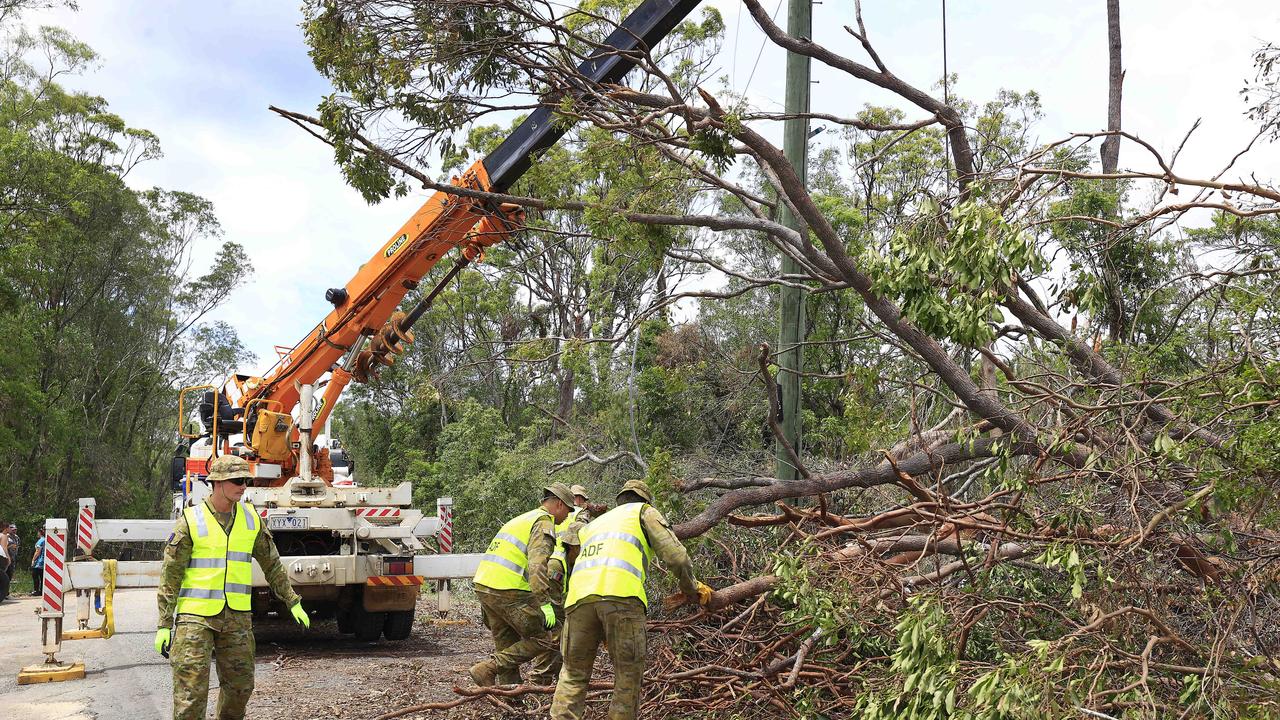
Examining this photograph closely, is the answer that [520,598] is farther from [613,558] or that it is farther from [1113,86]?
[1113,86]

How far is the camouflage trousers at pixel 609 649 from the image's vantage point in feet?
17.7

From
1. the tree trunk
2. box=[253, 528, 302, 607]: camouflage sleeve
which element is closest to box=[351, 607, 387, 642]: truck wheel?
box=[253, 528, 302, 607]: camouflage sleeve

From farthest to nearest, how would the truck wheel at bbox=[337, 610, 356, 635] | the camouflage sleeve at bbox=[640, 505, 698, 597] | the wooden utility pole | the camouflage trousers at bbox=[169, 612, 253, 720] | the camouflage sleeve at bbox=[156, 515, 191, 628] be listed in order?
the truck wheel at bbox=[337, 610, 356, 635], the wooden utility pole, the camouflage sleeve at bbox=[640, 505, 698, 597], the camouflage sleeve at bbox=[156, 515, 191, 628], the camouflage trousers at bbox=[169, 612, 253, 720]

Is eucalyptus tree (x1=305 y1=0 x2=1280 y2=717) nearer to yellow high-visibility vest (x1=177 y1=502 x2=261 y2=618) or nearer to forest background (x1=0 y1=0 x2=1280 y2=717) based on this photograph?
forest background (x1=0 y1=0 x2=1280 y2=717)

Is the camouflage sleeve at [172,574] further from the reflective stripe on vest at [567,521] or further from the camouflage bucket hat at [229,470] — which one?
the reflective stripe on vest at [567,521]

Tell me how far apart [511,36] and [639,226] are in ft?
5.27

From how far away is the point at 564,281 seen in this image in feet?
77.5

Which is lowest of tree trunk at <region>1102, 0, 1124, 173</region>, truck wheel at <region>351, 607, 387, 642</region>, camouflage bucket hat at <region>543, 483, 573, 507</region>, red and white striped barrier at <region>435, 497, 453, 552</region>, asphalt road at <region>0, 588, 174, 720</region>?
asphalt road at <region>0, 588, 174, 720</region>

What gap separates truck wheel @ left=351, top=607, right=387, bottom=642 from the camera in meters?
10.5

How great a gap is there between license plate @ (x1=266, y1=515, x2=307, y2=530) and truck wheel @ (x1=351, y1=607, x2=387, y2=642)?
56.1 inches

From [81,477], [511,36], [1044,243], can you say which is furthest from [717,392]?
[81,477]

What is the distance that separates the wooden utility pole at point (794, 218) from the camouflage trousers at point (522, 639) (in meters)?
2.22

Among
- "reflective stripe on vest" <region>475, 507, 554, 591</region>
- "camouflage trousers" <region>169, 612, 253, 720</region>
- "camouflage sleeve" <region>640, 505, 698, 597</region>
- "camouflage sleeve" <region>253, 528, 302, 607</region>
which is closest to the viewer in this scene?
"camouflage trousers" <region>169, 612, 253, 720</region>

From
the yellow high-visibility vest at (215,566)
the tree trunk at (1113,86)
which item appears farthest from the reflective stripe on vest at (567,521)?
the tree trunk at (1113,86)
